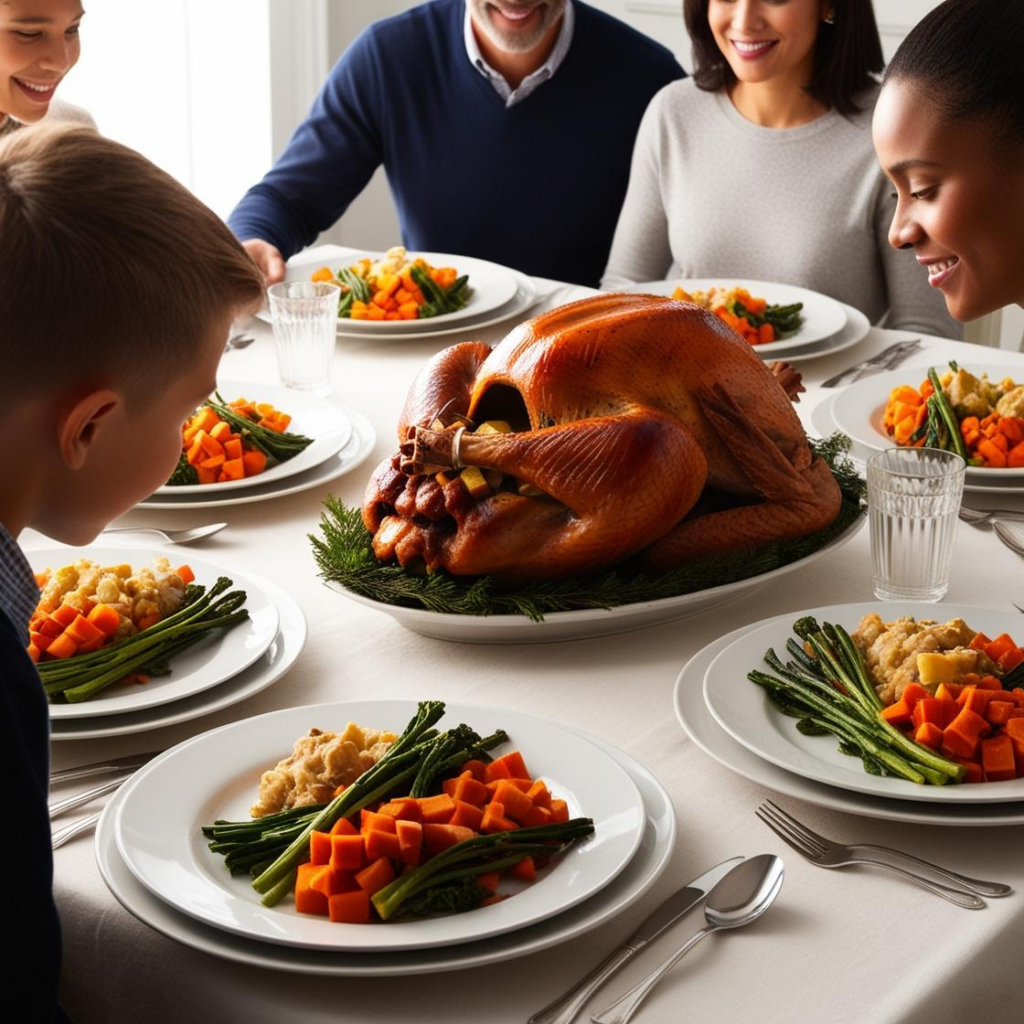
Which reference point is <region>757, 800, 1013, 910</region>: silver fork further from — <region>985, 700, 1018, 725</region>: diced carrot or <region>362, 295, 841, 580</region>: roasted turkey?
<region>362, 295, 841, 580</region>: roasted turkey

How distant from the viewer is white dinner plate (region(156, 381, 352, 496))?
192 centimetres

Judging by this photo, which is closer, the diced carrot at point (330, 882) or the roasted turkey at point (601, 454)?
the diced carrot at point (330, 882)

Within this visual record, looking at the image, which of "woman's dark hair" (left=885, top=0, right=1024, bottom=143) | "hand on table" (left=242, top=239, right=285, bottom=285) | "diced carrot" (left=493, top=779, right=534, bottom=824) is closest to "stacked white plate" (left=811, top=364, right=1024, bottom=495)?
"woman's dark hair" (left=885, top=0, right=1024, bottom=143)

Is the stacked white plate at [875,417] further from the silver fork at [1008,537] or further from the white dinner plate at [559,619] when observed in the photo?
the white dinner plate at [559,619]

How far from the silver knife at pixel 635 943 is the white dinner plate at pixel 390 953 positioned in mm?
24

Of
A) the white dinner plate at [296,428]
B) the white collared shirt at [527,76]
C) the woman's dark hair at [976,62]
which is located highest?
the woman's dark hair at [976,62]

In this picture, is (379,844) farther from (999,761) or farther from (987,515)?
(987,515)

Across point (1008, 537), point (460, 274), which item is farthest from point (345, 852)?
point (460, 274)

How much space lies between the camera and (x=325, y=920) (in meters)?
1.03

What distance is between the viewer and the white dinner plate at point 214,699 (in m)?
1.32

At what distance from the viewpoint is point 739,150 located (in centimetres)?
351

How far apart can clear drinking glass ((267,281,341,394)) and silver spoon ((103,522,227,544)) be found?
55 cm

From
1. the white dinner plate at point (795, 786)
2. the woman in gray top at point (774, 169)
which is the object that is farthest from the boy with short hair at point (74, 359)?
the woman in gray top at point (774, 169)

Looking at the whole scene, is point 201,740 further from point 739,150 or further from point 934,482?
point 739,150
